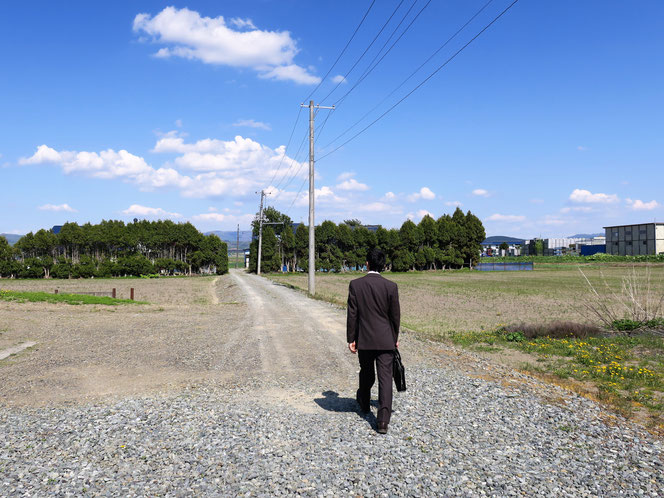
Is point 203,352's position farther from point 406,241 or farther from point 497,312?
point 406,241

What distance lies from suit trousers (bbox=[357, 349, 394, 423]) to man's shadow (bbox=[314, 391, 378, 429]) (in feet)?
0.63

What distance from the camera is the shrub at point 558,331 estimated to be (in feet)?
38.9

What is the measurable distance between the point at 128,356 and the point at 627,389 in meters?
9.48

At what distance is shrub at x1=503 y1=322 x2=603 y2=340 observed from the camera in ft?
38.9

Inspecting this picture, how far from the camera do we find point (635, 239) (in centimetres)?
8775

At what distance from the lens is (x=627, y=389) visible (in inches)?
274

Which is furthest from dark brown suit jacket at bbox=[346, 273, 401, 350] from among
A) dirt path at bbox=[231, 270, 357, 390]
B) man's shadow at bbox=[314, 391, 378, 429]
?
dirt path at bbox=[231, 270, 357, 390]

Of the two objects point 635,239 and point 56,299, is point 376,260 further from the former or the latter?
point 635,239

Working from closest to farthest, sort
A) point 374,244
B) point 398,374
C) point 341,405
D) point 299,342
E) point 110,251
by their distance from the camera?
point 398,374
point 341,405
point 299,342
point 110,251
point 374,244

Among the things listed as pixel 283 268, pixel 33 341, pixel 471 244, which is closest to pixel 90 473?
pixel 33 341

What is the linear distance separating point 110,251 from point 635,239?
9577cm

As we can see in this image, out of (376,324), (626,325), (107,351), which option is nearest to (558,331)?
(626,325)

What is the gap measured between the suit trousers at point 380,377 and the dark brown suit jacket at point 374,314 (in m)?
0.14

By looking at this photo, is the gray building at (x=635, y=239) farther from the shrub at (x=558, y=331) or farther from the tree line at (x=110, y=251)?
the shrub at (x=558, y=331)
